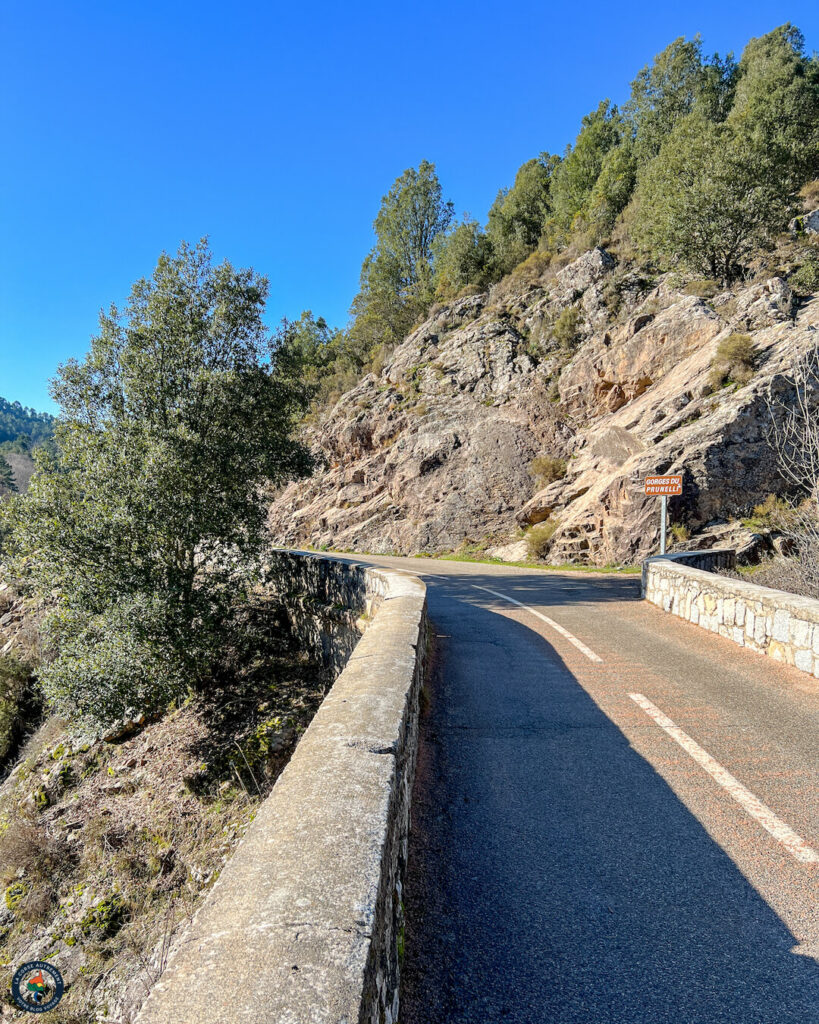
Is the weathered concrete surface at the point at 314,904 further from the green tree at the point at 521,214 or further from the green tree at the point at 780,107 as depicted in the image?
the green tree at the point at 521,214

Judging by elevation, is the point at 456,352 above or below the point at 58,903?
above

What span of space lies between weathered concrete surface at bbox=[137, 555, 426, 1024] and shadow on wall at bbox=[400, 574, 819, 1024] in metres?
0.26

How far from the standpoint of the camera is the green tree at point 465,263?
43688mm

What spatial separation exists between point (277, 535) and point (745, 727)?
34.9m

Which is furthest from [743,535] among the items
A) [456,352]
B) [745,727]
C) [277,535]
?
[277,535]

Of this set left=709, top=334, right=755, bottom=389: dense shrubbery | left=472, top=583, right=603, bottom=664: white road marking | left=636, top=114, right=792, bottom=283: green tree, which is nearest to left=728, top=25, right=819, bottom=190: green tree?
left=636, top=114, right=792, bottom=283: green tree

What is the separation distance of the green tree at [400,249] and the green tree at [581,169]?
10047 millimetres

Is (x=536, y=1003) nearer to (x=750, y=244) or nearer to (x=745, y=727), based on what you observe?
(x=745, y=727)

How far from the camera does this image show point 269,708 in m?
11.1

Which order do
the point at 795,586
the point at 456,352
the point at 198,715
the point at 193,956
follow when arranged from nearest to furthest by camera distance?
the point at 193,956 < the point at 795,586 < the point at 198,715 < the point at 456,352

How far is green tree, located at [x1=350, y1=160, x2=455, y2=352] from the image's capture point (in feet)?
161

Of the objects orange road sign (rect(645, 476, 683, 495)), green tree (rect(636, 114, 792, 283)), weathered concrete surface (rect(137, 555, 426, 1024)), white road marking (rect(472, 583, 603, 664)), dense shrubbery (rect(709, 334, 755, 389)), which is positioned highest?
green tree (rect(636, 114, 792, 283))

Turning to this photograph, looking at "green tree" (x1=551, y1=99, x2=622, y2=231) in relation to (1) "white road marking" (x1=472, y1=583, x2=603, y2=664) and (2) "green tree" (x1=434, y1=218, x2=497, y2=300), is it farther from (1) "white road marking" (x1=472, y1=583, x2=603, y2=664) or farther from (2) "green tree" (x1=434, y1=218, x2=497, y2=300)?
(1) "white road marking" (x1=472, y1=583, x2=603, y2=664)

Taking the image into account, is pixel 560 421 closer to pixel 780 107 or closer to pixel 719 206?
pixel 719 206
